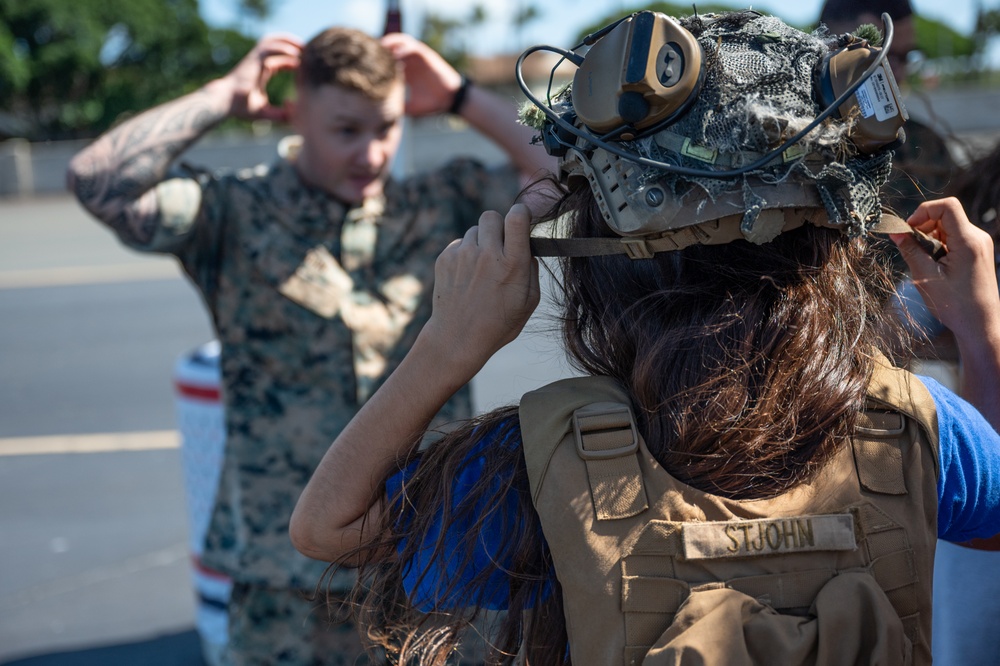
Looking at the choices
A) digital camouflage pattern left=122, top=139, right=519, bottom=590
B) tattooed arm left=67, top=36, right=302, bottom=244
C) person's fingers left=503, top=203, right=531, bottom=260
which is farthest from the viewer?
digital camouflage pattern left=122, top=139, right=519, bottom=590

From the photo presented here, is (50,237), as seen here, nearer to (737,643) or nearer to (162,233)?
(162,233)

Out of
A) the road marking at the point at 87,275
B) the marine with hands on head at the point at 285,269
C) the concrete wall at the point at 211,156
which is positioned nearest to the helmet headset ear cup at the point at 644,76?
the marine with hands on head at the point at 285,269

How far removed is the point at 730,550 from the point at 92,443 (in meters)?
5.94

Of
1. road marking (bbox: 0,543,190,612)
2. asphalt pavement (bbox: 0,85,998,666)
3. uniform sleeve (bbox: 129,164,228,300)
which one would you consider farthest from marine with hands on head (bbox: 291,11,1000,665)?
road marking (bbox: 0,543,190,612)

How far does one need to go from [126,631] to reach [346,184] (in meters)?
2.36

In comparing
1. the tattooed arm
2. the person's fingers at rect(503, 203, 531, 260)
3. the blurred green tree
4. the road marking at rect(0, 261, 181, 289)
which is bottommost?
the blurred green tree

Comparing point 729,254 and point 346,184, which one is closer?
point 729,254

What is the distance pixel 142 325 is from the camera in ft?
31.2

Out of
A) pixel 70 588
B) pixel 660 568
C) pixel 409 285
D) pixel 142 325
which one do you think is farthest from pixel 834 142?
pixel 142 325

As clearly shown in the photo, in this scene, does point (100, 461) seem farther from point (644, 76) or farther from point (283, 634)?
point (644, 76)

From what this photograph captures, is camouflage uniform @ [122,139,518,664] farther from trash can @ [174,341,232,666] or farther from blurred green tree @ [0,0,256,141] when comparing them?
blurred green tree @ [0,0,256,141]

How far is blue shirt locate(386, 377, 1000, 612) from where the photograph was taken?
1.32 metres

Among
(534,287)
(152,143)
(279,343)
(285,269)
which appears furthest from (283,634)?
(534,287)

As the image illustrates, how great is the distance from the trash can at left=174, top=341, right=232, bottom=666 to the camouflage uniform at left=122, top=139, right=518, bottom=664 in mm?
468
